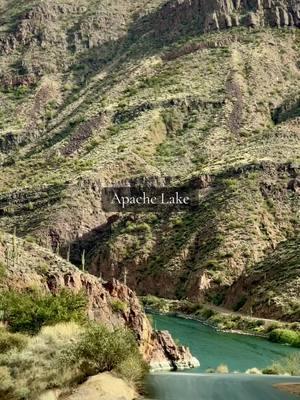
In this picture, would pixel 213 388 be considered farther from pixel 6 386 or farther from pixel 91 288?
pixel 91 288

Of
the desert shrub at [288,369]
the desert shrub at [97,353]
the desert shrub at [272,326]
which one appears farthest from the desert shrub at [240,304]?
the desert shrub at [97,353]

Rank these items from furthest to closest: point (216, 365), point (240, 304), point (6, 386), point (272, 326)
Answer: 1. point (240, 304)
2. point (272, 326)
3. point (216, 365)
4. point (6, 386)

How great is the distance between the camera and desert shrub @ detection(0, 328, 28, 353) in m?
31.2

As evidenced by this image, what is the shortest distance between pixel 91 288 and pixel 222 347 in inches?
944

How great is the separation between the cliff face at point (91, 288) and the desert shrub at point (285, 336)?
19931 mm

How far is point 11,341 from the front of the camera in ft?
105

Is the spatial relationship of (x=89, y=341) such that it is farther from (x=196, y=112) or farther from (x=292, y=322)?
(x=196, y=112)

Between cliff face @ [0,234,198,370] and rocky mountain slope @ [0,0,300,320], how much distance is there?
3031 centimetres

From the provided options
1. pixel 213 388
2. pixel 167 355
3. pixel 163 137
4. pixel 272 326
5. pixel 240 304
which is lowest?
pixel 272 326

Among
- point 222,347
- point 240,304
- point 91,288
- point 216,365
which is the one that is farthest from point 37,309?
point 240,304

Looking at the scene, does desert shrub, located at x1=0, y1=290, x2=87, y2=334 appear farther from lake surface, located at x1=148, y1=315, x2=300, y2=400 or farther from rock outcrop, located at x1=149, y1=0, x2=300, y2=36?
rock outcrop, located at x1=149, y1=0, x2=300, y2=36

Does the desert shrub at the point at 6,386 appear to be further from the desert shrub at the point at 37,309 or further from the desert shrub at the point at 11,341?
the desert shrub at the point at 37,309

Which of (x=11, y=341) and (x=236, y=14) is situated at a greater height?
(x=236, y=14)

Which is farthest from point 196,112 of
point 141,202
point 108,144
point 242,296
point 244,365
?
point 244,365
